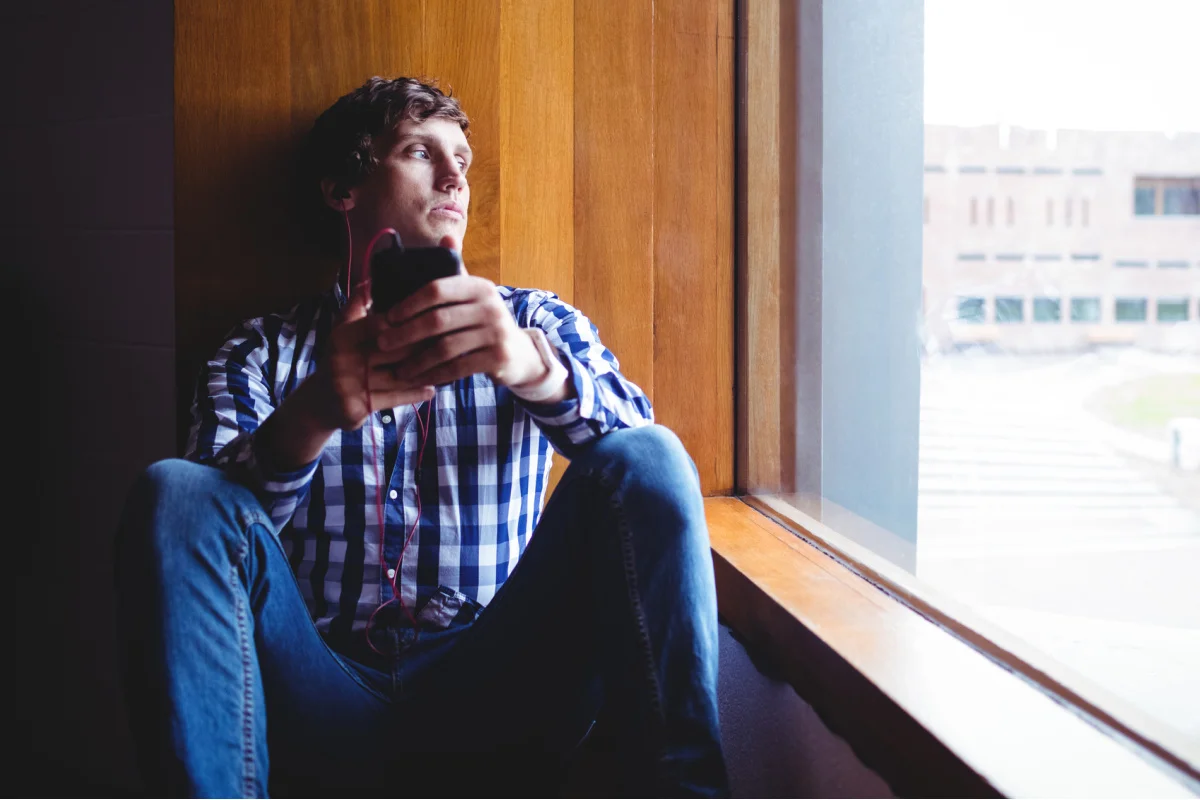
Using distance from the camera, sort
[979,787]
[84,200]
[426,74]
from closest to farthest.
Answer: [979,787]
[426,74]
[84,200]

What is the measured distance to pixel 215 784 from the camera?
0.86 m

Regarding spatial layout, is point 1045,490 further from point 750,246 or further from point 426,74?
point 426,74

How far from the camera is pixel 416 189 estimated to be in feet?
4.41

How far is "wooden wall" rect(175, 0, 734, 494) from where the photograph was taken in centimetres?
140

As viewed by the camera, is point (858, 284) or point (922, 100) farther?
point (858, 284)

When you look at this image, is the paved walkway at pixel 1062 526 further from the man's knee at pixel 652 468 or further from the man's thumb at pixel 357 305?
the man's thumb at pixel 357 305

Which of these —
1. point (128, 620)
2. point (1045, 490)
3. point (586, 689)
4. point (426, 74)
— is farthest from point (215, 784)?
point (426, 74)

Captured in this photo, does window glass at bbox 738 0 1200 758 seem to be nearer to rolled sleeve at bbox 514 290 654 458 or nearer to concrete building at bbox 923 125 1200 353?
concrete building at bbox 923 125 1200 353

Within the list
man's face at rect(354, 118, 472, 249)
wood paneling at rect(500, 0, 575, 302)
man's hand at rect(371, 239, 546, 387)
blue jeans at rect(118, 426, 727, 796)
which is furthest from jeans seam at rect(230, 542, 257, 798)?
wood paneling at rect(500, 0, 575, 302)

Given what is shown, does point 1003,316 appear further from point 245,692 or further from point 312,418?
point 245,692

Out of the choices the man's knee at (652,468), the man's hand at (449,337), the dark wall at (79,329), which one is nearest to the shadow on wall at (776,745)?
the man's knee at (652,468)

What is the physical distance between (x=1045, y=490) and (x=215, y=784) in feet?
3.11

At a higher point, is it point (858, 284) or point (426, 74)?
point (426, 74)

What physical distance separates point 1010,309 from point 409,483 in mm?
775
